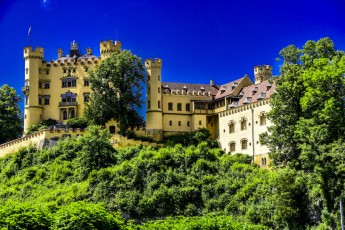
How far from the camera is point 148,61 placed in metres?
91.8

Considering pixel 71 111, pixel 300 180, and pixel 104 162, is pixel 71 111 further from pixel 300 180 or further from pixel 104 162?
pixel 300 180

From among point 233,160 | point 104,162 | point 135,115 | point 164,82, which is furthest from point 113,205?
point 164,82

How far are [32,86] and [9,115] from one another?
579cm

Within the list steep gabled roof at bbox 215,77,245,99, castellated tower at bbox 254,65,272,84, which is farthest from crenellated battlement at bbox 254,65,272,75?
steep gabled roof at bbox 215,77,245,99

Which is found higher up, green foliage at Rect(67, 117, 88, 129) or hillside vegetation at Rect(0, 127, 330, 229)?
green foliage at Rect(67, 117, 88, 129)

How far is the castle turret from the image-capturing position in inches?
3763

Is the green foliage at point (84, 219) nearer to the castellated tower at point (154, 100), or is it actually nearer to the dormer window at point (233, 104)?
the castellated tower at point (154, 100)

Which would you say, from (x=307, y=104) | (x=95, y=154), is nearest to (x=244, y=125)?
(x=95, y=154)

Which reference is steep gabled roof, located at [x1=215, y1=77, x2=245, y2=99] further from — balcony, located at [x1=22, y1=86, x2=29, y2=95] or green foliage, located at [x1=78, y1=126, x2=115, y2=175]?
balcony, located at [x1=22, y1=86, x2=29, y2=95]

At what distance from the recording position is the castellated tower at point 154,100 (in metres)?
91.0

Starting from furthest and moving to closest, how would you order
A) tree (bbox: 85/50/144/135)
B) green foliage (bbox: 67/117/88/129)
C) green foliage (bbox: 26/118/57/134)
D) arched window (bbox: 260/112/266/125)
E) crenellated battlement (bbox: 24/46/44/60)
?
crenellated battlement (bbox: 24/46/44/60) → green foliage (bbox: 26/118/57/134) → green foliage (bbox: 67/117/88/129) → tree (bbox: 85/50/144/135) → arched window (bbox: 260/112/266/125)

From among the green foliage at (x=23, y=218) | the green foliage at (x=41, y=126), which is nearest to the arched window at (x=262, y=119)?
the green foliage at (x=41, y=126)

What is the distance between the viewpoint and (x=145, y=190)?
69.7 m

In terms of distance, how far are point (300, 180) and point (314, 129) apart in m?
5.09
